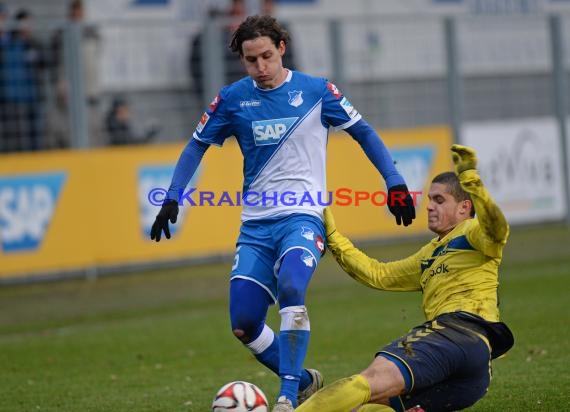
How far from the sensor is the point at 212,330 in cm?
1248

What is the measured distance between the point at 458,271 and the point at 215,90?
11.4m

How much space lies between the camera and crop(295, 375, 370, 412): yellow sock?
20.4ft

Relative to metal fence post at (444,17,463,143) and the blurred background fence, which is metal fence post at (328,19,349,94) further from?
metal fence post at (444,17,463,143)

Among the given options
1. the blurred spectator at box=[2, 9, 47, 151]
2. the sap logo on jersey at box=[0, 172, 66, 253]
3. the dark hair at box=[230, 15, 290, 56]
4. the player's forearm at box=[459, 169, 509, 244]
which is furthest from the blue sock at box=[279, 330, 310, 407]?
the blurred spectator at box=[2, 9, 47, 151]

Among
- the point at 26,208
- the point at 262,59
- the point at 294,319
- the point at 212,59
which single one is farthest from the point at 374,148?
the point at 212,59

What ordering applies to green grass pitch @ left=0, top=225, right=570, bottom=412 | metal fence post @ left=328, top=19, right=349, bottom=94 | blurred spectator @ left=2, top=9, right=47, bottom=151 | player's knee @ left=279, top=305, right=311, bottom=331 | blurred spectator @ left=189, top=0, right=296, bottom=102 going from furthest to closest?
metal fence post @ left=328, top=19, right=349, bottom=94 < blurred spectator @ left=189, top=0, right=296, bottom=102 < blurred spectator @ left=2, top=9, right=47, bottom=151 < green grass pitch @ left=0, top=225, right=570, bottom=412 < player's knee @ left=279, top=305, right=311, bottom=331

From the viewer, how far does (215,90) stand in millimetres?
17922

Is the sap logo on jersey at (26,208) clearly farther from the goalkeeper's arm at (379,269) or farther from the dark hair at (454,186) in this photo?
the dark hair at (454,186)

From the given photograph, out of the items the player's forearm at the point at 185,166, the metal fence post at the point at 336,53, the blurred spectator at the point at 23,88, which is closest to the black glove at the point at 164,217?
the player's forearm at the point at 185,166

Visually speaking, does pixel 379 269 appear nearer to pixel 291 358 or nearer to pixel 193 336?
pixel 291 358

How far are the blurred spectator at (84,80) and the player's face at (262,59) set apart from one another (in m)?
9.62


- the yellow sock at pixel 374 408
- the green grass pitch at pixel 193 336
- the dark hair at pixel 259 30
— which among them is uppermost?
the dark hair at pixel 259 30

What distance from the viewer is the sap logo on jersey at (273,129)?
7.58 m

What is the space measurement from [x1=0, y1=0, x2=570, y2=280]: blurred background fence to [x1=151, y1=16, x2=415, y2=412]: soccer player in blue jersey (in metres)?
8.86
